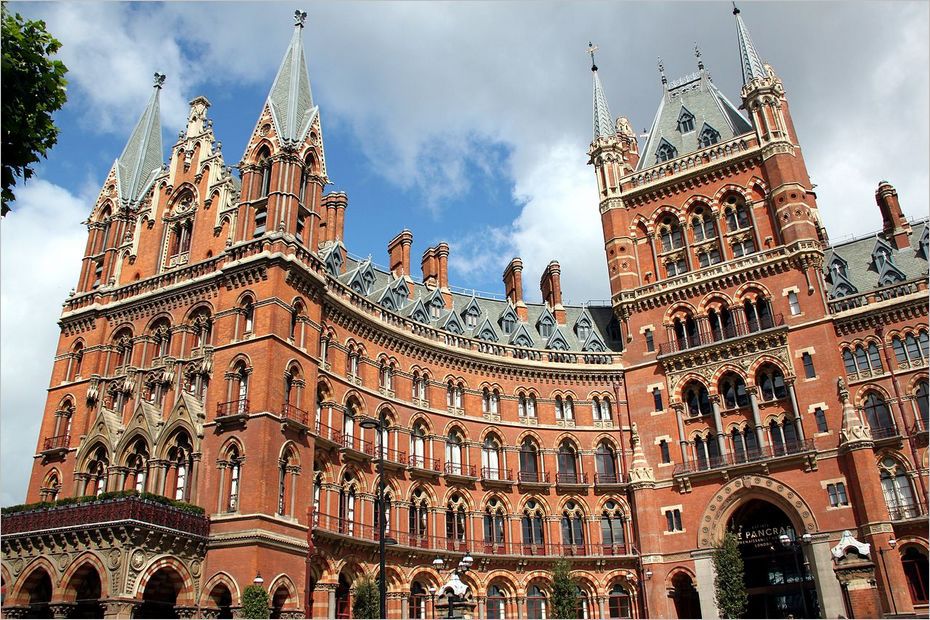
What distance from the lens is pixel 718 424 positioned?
47.5 metres

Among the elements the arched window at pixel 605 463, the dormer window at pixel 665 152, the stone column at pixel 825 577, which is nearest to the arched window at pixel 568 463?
the arched window at pixel 605 463

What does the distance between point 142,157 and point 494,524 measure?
104 feet

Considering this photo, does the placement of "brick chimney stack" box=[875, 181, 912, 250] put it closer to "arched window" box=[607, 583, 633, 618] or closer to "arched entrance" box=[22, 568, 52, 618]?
"arched window" box=[607, 583, 633, 618]

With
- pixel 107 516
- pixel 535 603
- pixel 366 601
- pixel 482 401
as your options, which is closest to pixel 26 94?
pixel 107 516

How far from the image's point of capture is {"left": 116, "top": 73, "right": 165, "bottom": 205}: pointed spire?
4534 cm

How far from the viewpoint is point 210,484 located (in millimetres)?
33875

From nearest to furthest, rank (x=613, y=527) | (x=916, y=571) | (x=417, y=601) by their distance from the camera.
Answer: (x=916, y=571)
(x=417, y=601)
(x=613, y=527)

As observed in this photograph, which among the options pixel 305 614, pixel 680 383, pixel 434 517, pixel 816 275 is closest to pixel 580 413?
pixel 680 383

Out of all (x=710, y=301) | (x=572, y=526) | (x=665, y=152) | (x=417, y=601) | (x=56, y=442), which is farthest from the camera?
(x=665, y=152)

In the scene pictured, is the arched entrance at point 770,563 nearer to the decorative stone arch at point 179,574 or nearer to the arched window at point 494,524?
the arched window at point 494,524

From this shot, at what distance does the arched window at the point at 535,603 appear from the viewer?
45.9 m

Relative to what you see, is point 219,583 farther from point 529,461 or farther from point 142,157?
point 142,157

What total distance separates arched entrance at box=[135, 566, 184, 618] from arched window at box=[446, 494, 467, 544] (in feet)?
52.7

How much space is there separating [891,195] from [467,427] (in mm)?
33612
